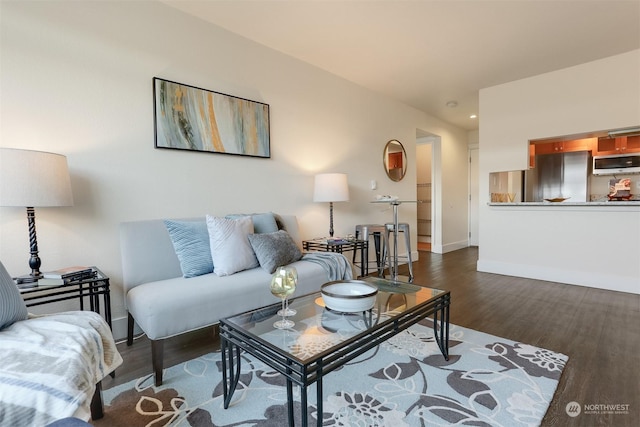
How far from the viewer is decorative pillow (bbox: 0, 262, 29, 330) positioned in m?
1.20

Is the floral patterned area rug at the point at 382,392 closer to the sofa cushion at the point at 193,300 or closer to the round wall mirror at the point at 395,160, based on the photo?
the sofa cushion at the point at 193,300

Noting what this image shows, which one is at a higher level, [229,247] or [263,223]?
[263,223]

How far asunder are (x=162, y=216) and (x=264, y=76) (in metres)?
1.66

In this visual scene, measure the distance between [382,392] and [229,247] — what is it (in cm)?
133

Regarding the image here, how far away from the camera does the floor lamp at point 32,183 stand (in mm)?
1579

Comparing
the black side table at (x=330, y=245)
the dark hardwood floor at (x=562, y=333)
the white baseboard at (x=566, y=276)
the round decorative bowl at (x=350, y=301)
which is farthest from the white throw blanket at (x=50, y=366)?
the white baseboard at (x=566, y=276)

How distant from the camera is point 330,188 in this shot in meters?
3.31

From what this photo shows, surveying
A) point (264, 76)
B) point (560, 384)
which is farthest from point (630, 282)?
point (264, 76)

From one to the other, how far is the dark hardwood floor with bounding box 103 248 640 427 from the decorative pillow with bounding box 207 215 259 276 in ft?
1.76

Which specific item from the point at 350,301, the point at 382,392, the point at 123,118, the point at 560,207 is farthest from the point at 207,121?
the point at 560,207

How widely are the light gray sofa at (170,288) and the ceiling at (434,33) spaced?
1828 millimetres

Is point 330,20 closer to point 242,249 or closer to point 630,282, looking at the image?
point 242,249

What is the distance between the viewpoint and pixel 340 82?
12.6 ft

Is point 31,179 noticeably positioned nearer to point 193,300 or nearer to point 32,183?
point 32,183
